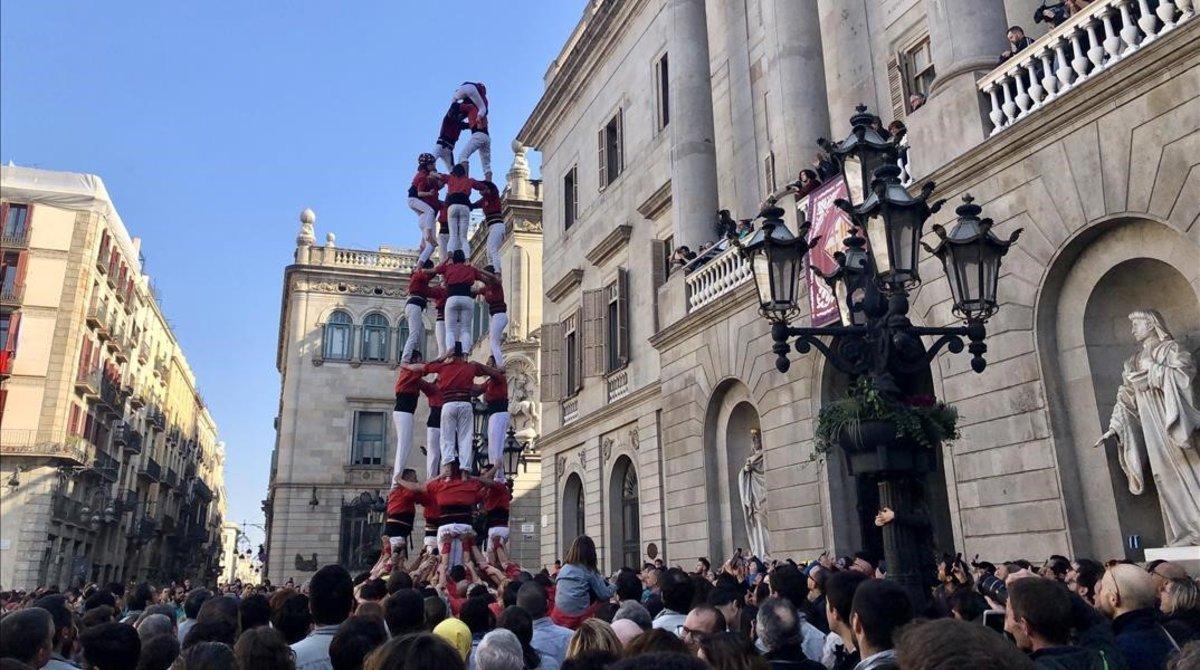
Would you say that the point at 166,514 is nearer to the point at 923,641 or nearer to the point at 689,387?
the point at 689,387

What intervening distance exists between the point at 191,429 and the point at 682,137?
226 ft

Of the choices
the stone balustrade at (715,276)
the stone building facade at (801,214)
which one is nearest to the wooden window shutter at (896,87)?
the stone building facade at (801,214)

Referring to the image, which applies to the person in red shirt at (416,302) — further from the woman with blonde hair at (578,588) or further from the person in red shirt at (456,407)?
the woman with blonde hair at (578,588)

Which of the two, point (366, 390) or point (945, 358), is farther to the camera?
point (366, 390)

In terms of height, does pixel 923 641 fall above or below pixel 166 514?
below

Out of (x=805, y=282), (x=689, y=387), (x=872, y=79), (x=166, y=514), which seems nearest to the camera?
(x=805, y=282)

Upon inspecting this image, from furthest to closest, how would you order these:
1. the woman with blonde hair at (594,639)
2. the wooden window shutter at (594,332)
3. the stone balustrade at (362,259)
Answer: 1. the stone balustrade at (362,259)
2. the wooden window shutter at (594,332)
3. the woman with blonde hair at (594,639)

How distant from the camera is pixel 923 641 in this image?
→ 2.19 m

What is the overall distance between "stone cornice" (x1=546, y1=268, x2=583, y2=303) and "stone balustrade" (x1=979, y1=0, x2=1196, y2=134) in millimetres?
16212

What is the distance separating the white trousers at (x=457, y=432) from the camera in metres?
13.2

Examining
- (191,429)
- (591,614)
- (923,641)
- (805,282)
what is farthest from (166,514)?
(923,641)

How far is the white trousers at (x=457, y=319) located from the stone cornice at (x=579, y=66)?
12703 mm

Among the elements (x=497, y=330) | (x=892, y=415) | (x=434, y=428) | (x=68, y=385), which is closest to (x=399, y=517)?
(x=434, y=428)

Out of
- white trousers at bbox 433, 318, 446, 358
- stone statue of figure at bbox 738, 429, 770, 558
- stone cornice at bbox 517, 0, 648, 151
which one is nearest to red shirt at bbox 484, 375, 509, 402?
white trousers at bbox 433, 318, 446, 358
